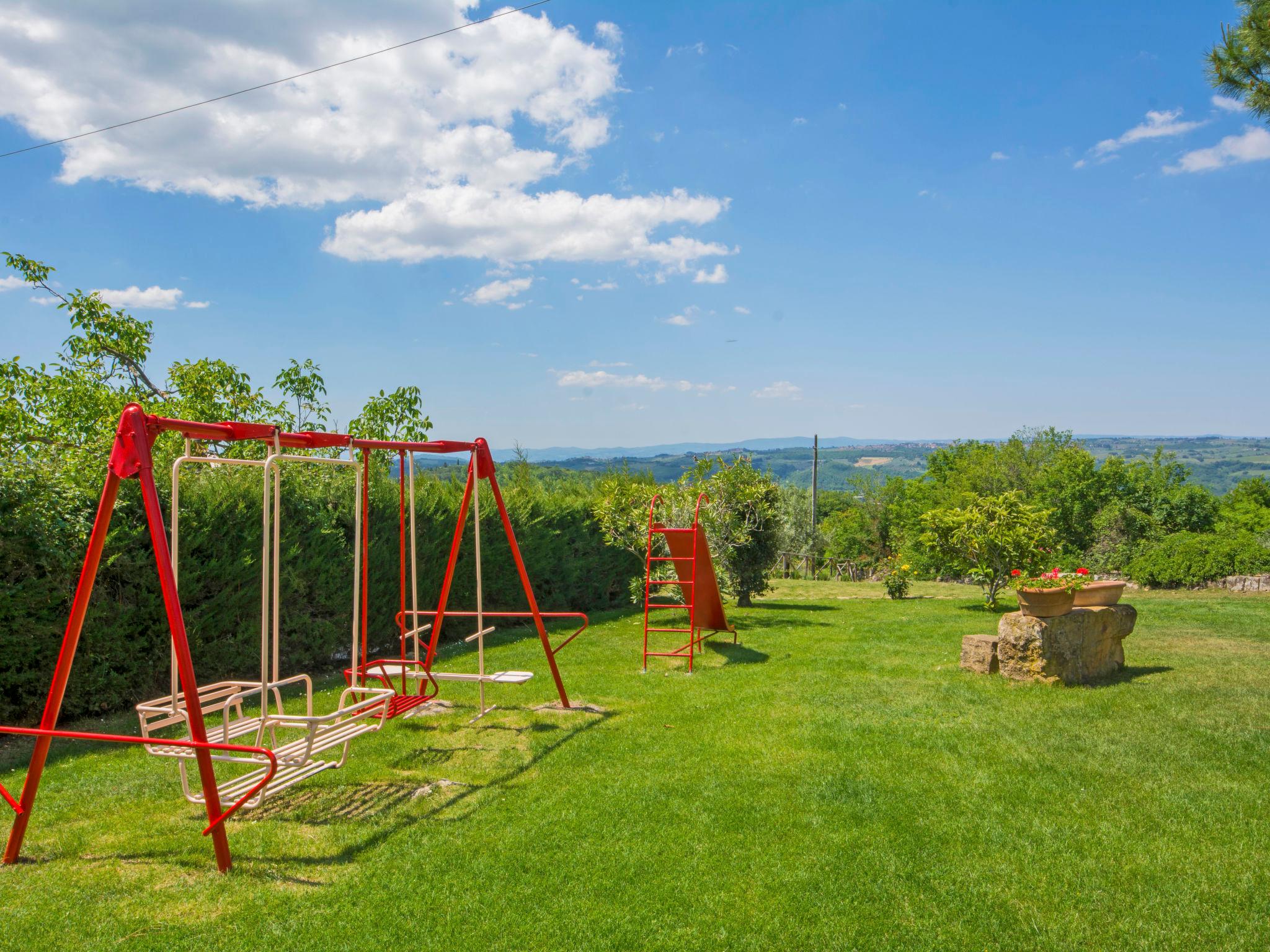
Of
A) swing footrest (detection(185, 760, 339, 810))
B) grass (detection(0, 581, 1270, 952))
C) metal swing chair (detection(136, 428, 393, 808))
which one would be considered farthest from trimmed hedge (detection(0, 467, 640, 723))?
swing footrest (detection(185, 760, 339, 810))

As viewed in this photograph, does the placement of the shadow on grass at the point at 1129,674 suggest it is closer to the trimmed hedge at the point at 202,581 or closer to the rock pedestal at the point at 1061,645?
the rock pedestal at the point at 1061,645

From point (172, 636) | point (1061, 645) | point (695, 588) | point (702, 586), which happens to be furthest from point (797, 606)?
point (172, 636)

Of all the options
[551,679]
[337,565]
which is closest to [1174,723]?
[551,679]

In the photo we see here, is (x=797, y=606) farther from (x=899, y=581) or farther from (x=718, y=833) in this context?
(x=718, y=833)

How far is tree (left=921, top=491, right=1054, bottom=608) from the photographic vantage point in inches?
489

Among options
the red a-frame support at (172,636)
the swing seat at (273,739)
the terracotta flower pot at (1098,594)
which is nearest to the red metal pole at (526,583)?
the swing seat at (273,739)

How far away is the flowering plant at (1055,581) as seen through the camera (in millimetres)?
7293

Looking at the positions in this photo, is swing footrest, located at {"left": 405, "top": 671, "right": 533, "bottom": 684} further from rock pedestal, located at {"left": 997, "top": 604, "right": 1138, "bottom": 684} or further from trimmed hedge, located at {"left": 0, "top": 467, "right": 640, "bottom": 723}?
rock pedestal, located at {"left": 997, "top": 604, "right": 1138, "bottom": 684}

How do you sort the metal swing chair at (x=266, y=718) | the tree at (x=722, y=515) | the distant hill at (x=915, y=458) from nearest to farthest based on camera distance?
the metal swing chair at (x=266, y=718)
the tree at (x=722, y=515)
the distant hill at (x=915, y=458)

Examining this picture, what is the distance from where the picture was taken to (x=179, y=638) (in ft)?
11.8

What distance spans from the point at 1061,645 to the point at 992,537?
18.0 ft

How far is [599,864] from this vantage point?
151 inches

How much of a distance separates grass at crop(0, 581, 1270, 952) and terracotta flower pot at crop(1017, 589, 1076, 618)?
670 mm

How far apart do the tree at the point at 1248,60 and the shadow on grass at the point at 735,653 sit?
649 centimetres
